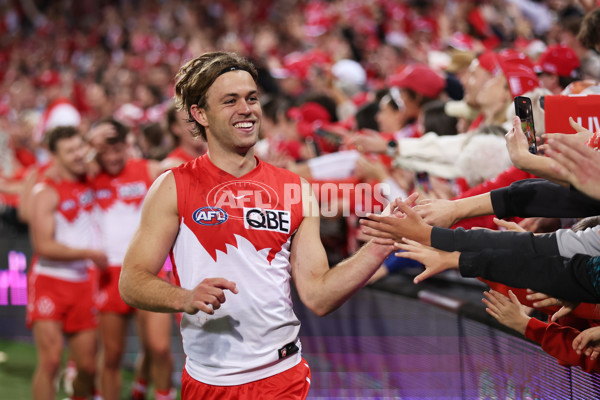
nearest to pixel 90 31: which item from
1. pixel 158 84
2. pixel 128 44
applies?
pixel 128 44

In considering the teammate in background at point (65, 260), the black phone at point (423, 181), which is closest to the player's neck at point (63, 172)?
the teammate in background at point (65, 260)

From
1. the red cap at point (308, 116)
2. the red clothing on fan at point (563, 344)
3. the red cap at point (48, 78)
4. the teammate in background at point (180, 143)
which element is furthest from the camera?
the red cap at point (48, 78)

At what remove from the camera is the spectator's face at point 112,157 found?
607 centimetres

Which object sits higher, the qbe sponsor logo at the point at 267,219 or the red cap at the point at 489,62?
the red cap at the point at 489,62

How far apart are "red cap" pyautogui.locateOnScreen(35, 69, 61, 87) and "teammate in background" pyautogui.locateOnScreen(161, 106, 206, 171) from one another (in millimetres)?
9819

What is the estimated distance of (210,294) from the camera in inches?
100

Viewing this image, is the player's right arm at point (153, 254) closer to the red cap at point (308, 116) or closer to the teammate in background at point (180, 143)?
the teammate in background at point (180, 143)

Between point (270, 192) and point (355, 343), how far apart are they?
2.77 meters

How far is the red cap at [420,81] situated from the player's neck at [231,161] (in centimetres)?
310

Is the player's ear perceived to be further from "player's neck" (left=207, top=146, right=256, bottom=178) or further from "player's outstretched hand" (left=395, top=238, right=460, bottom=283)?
"player's outstretched hand" (left=395, top=238, right=460, bottom=283)

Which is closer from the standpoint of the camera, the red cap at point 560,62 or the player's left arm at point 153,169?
the red cap at point 560,62

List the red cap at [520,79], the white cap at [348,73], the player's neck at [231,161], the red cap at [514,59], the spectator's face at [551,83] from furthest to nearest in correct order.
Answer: the white cap at [348,73]
the spectator's face at [551,83]
the red cap at [514,59]
the red cap at [520,79]
the player's neck at [231,161]

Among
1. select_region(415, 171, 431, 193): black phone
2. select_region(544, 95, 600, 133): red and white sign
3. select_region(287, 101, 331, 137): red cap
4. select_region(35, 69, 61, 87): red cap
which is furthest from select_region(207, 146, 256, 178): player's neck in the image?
select_region(35, 69, 61, 87): red cap

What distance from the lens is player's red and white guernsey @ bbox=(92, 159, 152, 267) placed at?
6.07 meters
